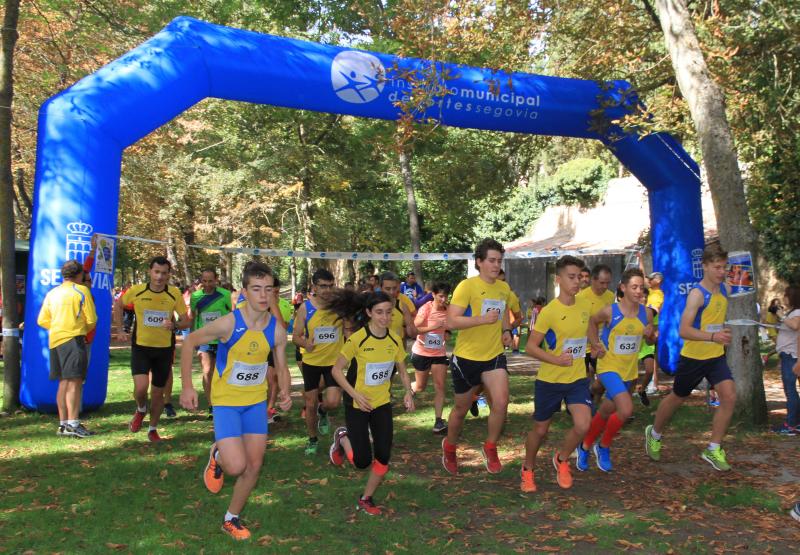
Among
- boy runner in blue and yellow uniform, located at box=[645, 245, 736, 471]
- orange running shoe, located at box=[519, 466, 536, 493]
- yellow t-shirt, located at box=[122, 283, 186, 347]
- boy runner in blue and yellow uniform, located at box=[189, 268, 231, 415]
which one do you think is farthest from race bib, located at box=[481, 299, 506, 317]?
boy runner in blue and yellow uniform, located at box=[189, 268, 231, 415]

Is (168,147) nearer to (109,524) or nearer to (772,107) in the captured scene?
(772,107)

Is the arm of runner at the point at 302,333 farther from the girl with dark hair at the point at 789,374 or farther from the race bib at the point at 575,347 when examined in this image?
the girl with dark hair at the point at 789,374

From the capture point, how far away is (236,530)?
4934 mm

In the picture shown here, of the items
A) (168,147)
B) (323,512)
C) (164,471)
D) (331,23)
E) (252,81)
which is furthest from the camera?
(168,147)

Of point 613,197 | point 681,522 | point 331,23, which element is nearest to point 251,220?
point 331,23

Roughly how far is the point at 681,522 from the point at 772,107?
7979 mm

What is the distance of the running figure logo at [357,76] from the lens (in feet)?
32.7

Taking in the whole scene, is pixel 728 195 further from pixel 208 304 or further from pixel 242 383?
pixel 208 304

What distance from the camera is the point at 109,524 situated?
525 centimetres

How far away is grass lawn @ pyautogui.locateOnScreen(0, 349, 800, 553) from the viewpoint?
195 inches

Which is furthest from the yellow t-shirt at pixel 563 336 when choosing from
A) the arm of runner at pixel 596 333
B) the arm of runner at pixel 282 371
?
the arm of runner at pixel 282 371

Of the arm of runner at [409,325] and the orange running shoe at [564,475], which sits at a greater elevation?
the arm of runner at [409,325]

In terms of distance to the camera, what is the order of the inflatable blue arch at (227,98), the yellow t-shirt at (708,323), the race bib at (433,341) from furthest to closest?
the race bib at (433,341) → the inflatable blue arch at (227,98) → the yellow t-shirt at (708,323)

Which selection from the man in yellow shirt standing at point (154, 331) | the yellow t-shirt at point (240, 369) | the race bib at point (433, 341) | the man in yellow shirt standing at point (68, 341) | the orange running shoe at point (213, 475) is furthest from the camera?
the race bib at point (433, 341)
